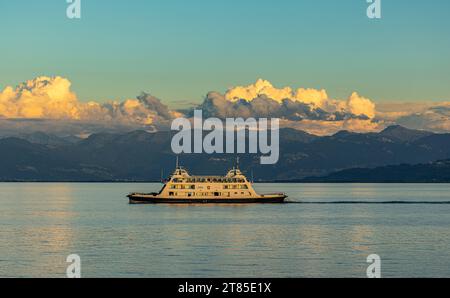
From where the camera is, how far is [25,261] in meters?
91.4

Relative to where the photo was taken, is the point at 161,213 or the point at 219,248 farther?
the point at 161,213

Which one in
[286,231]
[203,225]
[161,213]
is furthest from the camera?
[161,213]

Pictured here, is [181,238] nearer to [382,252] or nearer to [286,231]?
[286,231]

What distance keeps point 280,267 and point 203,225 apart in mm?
63963

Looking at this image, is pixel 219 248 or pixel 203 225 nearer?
pixel 219 248
